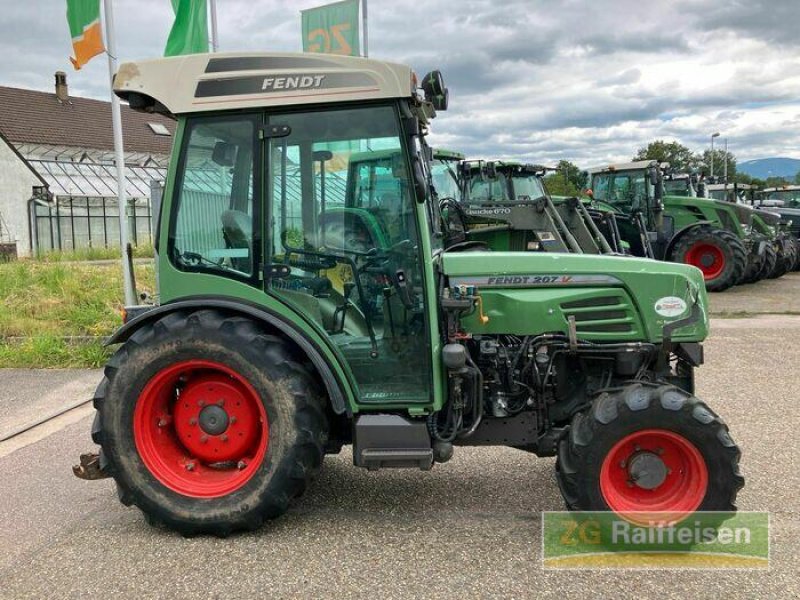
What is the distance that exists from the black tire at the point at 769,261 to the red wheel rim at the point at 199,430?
1346 cm

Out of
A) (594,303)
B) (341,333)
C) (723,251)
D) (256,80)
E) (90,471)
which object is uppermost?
(256,80)

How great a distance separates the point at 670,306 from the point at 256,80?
2477mm

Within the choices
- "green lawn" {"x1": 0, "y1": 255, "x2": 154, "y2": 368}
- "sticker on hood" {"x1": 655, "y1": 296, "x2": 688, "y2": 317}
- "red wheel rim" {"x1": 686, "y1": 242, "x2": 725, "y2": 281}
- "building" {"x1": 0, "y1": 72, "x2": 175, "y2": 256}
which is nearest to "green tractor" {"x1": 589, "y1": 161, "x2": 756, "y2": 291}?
"red wheel rim" {"x1": 686, "y1": 242, "x2": 725, "y2": 281}

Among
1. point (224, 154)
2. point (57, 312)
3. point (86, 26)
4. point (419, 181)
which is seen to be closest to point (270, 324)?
point (224, 154)

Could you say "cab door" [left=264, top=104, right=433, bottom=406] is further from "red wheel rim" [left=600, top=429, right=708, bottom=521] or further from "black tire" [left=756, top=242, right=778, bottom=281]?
"black tire" [left=756, top=242, right=778, bottom=281]

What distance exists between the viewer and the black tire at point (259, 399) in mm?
3336

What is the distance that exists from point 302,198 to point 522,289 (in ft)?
4.20

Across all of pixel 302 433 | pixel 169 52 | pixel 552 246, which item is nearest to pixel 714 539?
pixel 302 433

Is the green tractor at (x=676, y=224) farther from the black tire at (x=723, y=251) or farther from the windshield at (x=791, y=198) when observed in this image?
the windshield at (x=791, y=198)

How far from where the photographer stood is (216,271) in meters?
3.51

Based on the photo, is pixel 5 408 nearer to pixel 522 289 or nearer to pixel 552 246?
pixel 522 289

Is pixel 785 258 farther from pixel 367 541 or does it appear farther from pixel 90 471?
pixel 90 471

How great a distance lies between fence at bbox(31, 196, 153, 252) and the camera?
25438 millimetres

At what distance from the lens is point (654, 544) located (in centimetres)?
325
